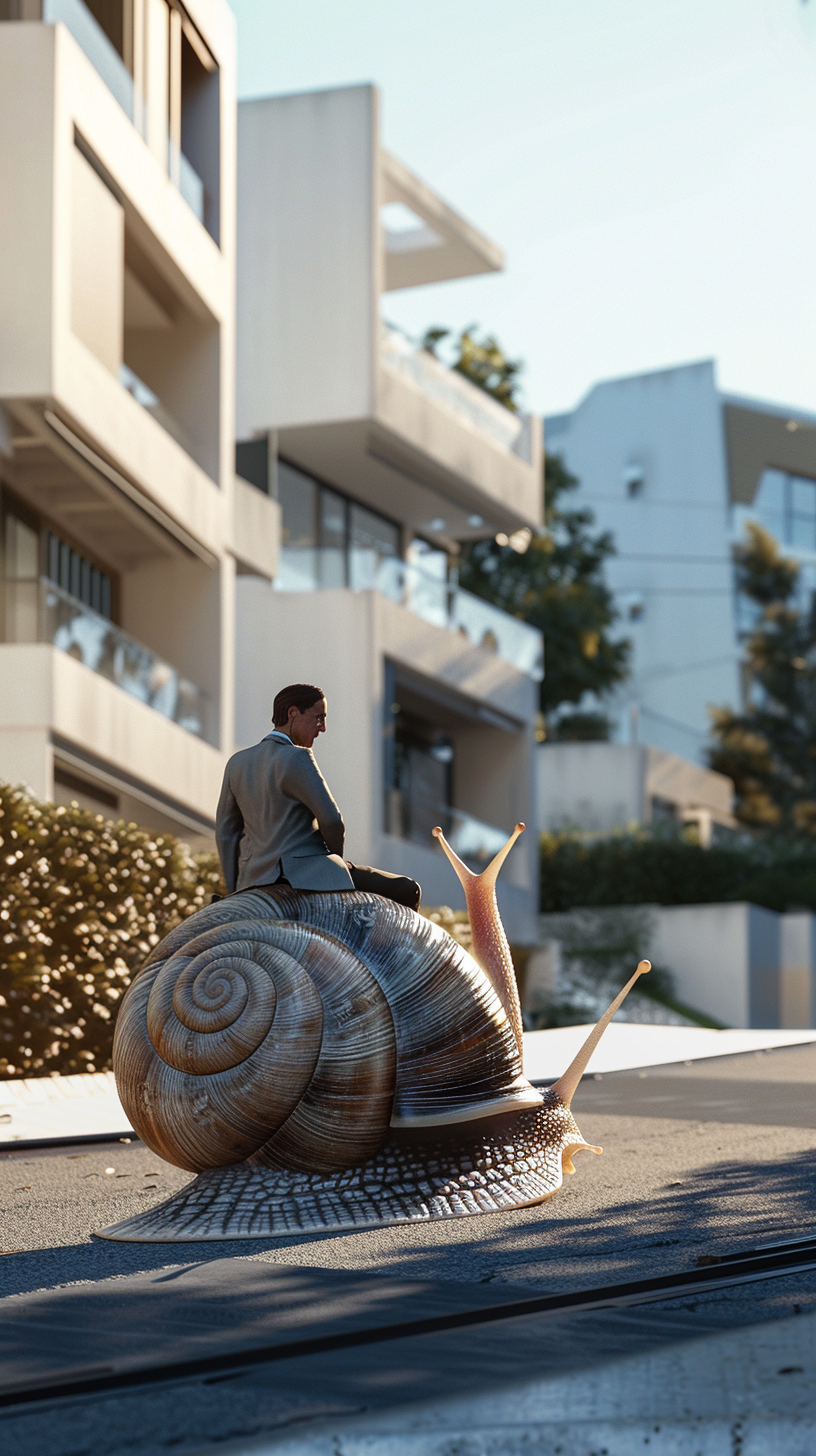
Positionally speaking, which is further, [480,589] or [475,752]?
[480,589]

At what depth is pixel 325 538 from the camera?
29953 mm

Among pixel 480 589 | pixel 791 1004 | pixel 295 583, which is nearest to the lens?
pixel 295 583

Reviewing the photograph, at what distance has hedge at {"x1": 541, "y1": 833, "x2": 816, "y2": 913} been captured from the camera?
3734 cm

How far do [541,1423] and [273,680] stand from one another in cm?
2338

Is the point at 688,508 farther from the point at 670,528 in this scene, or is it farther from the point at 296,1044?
the point at 296,1044

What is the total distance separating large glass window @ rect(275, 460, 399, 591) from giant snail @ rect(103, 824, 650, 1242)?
20104 mm

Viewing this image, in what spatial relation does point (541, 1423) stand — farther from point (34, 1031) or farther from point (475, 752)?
point (475, 752)

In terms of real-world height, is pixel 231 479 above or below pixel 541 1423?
above

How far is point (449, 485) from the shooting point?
30.7m

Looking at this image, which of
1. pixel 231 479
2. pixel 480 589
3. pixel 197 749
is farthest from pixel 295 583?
pixel 480 589

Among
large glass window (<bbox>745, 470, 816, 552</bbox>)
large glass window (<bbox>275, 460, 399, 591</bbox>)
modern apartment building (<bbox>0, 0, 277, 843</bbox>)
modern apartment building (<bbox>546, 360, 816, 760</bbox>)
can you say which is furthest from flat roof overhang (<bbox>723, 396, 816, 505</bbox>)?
modern apartment building (<bbox>0, 0, 277, 843</bbox>)

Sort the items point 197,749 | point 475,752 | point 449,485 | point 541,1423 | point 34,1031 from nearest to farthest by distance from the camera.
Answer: point 541,1423 → point 34,1031 → point 197,749 → point 449,485 → point 475,752

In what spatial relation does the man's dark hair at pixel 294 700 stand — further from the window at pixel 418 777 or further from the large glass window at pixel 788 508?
→ the large glass window at pixel 788 508

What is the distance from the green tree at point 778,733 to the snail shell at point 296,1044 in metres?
46.1
